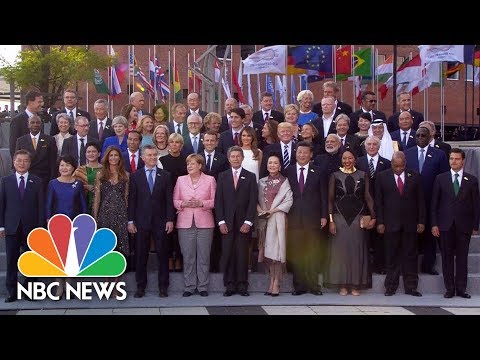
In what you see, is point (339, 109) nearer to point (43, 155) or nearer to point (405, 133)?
point (405, 133)

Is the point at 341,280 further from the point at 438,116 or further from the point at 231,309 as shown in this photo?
the point at 438,116

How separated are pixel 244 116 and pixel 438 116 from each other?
35.3 meters

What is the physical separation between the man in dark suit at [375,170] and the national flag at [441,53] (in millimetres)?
9453

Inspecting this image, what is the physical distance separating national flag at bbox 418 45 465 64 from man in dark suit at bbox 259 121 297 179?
387 inches

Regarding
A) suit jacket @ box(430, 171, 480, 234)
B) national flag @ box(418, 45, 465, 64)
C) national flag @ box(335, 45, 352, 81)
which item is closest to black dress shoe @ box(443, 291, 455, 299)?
suit jacket @ box(430, 171, 480, 234)

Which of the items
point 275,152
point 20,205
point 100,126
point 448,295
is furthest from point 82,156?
point 448,295

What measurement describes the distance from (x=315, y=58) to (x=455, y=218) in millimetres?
13464

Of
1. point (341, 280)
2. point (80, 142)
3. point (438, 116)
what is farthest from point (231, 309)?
point (438, 116)

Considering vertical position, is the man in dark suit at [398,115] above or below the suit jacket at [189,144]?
above

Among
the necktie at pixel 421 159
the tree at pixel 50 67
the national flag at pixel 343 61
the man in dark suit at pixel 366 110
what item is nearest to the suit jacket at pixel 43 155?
the man in dark suit at pixel 366 110

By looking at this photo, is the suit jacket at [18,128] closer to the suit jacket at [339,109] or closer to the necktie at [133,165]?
the necktie at [133,165]

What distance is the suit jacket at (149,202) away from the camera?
10.7 metres

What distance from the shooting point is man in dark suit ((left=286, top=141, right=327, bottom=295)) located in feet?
35.5

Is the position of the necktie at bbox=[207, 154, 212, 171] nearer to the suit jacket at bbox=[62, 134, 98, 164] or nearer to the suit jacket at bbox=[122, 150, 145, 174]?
the suit jacket at bbox=[122, 150, 145, 174]
